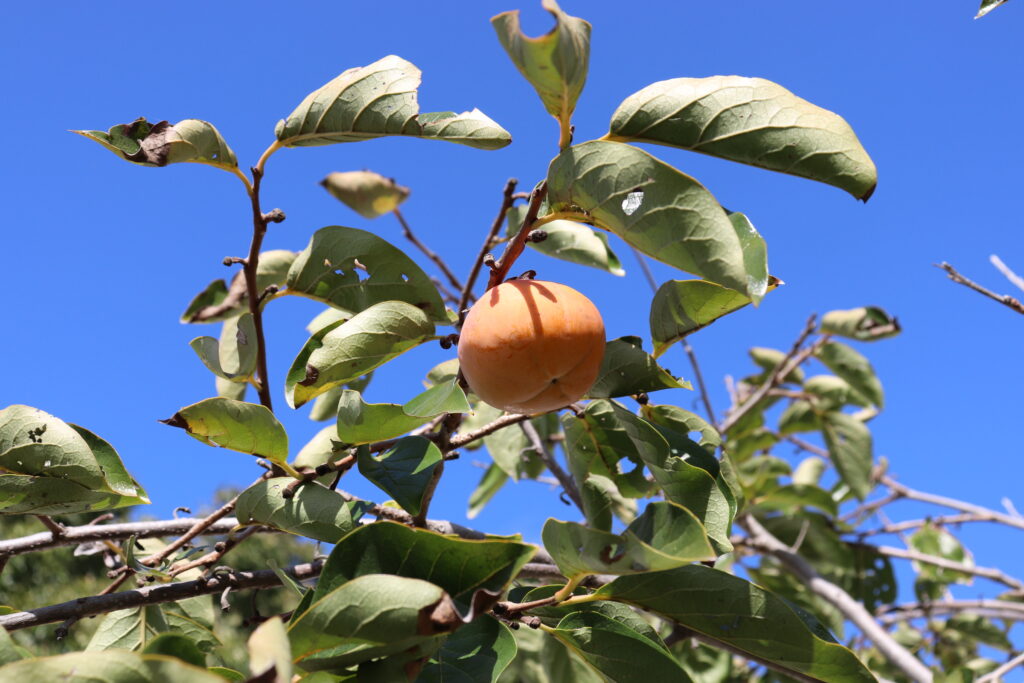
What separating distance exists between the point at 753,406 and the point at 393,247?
8.01ft

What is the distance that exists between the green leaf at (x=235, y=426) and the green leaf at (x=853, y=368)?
110 inches

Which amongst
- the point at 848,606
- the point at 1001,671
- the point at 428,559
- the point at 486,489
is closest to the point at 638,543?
the point at 428,559

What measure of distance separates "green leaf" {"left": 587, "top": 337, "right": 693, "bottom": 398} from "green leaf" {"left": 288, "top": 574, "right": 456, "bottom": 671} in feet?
2.26

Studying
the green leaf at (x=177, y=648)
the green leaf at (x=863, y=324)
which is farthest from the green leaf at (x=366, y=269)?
the green leaf at (x=863, y=324)

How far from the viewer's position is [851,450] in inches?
142

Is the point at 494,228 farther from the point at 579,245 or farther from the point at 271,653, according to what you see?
the point at 271,653

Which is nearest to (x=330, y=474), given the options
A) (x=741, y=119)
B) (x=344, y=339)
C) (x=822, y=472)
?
(x=344, y=339)

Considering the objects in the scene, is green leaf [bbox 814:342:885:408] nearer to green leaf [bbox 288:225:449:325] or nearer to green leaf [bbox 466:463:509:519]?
green leaf [bbox 466:463:509:519]

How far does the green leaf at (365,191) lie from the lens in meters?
1.90

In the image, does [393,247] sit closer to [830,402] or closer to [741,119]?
[741,119]

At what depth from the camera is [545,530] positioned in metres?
1.22

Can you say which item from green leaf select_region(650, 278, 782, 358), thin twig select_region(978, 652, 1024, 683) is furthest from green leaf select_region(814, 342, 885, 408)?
green leaf select_region(650, 278, 782, 358)

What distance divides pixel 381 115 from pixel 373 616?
3.18 feet

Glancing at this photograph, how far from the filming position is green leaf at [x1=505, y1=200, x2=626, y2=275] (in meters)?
2.21
